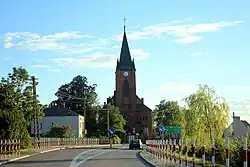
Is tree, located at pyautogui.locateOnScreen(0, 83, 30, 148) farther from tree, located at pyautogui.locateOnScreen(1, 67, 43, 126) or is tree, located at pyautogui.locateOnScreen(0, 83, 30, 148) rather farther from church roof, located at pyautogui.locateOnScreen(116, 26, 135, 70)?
church roof, located at pyautogui.locateOnScreen(116, 26, 135, 70)

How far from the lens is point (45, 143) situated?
69.5 metres

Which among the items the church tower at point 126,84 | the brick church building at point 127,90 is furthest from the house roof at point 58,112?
the church tower at point 126,84

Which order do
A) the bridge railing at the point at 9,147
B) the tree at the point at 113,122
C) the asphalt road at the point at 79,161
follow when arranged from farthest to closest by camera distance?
the tree at the point at 113,122, the bridge railing at the point at 9,147, the asphalt road at the point at 79,161

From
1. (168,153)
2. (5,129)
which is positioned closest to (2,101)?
(5,129)

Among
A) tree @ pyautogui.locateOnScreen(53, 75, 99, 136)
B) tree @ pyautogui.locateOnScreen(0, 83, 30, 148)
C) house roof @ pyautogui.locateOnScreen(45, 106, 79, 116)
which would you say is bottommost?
tree @ pyautogui.locateOnScreen(0, 83, 30, 148)

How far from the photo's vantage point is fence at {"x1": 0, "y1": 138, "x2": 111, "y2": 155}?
40.9 m

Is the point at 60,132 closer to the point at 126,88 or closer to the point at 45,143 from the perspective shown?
the point at 45,143

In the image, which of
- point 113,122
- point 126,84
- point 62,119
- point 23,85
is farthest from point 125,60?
point 23,85

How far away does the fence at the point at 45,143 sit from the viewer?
40.9 m

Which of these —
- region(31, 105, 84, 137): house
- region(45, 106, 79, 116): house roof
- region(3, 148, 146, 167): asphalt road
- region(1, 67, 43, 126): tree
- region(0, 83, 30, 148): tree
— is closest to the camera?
region(3, 148, 146, 167): asphalt road

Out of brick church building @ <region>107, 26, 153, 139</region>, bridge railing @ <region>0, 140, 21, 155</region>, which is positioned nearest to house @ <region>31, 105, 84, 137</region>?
brick church building @ <region>107, 26, 153, 139</region>

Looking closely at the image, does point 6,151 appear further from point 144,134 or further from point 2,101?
point 144,134

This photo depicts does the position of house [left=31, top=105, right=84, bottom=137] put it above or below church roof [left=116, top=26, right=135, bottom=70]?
below

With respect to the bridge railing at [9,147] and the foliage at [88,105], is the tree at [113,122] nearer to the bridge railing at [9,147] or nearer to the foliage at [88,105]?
the foliage at [88,105]
